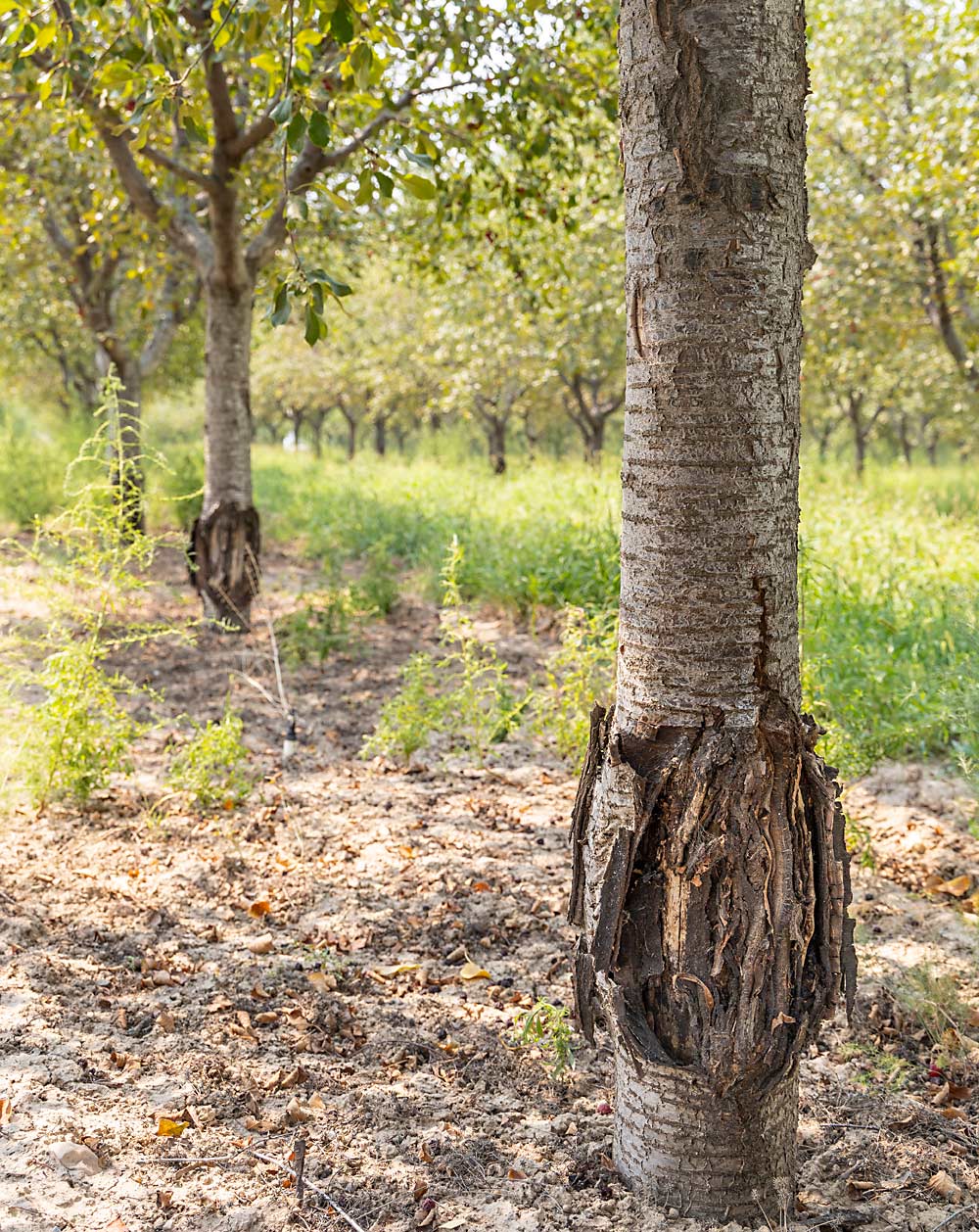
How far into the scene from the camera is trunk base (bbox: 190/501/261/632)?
6.82m

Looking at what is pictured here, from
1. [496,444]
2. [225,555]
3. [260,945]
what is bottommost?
[260,945]

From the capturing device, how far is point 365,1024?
2.60m

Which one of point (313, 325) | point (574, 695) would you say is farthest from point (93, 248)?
point (313, 325)

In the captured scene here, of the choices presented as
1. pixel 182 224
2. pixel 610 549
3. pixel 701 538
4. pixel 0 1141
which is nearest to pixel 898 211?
pixel 610 549

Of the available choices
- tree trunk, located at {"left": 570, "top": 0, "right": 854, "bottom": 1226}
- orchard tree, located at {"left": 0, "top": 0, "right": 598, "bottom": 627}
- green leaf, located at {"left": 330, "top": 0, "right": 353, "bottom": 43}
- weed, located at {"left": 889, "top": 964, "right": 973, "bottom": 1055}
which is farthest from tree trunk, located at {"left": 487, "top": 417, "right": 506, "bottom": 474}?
tree trunk, located at {"left": 570, "top": 0, "right": 854, "bottom": 1226}

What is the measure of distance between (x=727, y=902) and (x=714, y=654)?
1.45 ft

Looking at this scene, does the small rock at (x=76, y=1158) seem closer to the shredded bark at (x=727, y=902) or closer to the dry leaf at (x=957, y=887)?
the shredded bark at (x=727, y=902)

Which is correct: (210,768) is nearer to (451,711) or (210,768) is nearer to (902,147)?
(451,711)

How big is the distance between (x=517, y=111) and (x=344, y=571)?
526 centimetres

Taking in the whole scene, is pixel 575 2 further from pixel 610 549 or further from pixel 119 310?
pixel 119 310

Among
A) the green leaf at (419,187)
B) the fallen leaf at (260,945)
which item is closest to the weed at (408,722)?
the fallen leaf at (260,945)

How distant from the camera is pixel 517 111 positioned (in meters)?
5.06

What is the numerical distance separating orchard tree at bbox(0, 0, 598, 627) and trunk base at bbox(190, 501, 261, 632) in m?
0.01

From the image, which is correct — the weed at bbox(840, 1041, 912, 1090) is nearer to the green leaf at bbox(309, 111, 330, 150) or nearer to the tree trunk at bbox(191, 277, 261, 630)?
the green leaf at bbox(309, 111, 330, 150)
